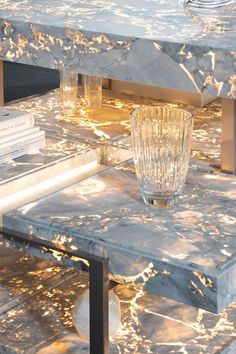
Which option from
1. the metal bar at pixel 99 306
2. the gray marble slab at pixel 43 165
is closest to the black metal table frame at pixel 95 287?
the metal bar at pixel 99 306

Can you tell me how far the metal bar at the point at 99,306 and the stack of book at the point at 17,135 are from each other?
61cm

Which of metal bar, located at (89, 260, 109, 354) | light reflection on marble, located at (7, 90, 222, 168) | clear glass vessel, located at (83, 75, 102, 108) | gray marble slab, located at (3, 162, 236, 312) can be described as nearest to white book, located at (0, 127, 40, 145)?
light reflection on marble, located at (7, 90, 222, 168)

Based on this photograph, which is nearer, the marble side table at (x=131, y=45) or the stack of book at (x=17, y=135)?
the marble side table at (x=131, y=45)

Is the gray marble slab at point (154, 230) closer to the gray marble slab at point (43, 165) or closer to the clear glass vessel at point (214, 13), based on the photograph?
the gray marble slab at point (43, 165)

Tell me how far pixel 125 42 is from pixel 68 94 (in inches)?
19.7

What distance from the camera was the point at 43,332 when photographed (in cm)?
163

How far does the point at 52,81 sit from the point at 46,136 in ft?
5.36

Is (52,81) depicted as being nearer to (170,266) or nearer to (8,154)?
(8,154)

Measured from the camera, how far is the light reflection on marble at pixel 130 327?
159 cm

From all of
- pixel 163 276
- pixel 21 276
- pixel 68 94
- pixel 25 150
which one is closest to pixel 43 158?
pixel 25 150

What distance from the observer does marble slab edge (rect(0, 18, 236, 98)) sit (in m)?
1.69

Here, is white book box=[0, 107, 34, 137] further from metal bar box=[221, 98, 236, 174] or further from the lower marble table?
metal bar box=[221, 98, 236, 174]

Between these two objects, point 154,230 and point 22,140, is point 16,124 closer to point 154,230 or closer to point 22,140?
point 22,140

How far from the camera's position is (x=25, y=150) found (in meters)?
1.94
